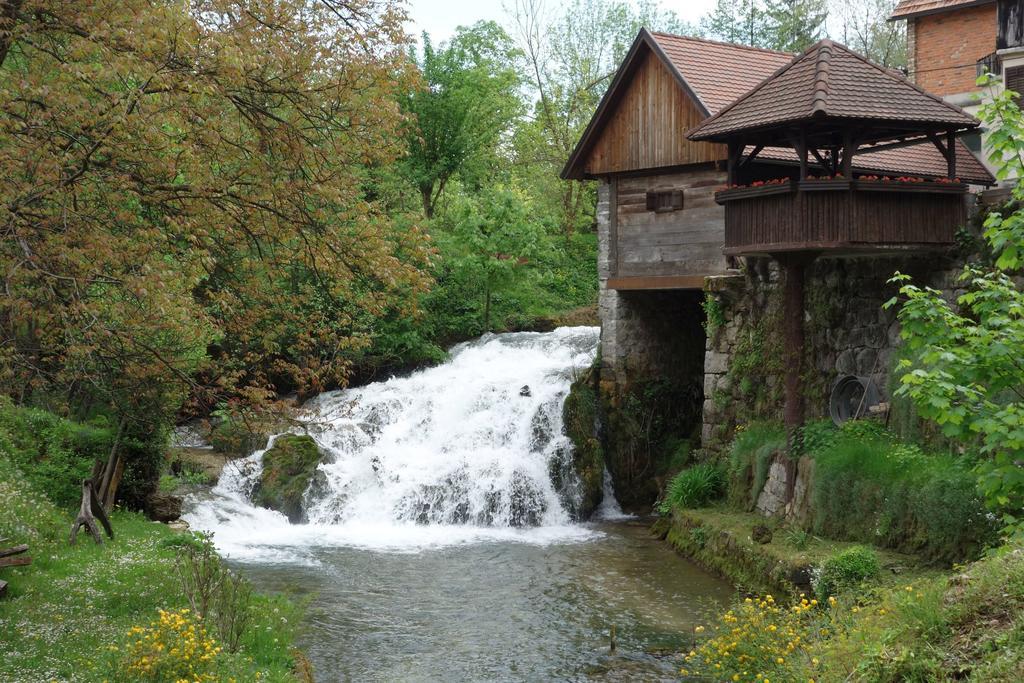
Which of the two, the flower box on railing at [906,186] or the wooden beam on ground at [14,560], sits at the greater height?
the flower box on railing at [906,186]

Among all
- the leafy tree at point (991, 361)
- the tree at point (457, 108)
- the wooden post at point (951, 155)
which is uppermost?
the tree at point (457, 108)

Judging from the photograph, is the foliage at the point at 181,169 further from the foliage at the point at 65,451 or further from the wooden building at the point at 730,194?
the wooden building at the point at 730,194

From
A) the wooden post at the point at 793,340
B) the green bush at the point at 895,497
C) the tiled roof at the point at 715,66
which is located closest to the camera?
the green bush at the point at 895,497

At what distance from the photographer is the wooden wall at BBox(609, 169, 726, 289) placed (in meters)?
17.4

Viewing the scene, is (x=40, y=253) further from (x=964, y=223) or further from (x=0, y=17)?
(x=964, y=223)

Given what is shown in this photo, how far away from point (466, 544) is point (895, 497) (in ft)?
21.6

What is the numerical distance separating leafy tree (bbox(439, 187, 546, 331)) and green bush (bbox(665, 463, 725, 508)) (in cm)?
1115

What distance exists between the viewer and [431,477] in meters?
17.5

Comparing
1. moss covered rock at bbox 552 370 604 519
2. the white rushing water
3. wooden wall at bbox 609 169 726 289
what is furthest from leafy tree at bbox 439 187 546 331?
moss covered rock at bbox 552 370 604 519

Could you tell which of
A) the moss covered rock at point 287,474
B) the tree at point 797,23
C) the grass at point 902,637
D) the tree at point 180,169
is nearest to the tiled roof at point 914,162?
the grass at point 902,637

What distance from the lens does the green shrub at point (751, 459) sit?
14.5m

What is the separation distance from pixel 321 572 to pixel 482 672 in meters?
4.35

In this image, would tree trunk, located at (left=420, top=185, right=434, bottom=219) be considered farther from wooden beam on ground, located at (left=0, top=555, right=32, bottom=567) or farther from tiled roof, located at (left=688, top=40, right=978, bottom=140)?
wooden beam on ground, located at (left=0, top=555, right=32, bottom=567)

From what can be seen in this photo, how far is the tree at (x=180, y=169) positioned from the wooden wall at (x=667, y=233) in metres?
8.32
